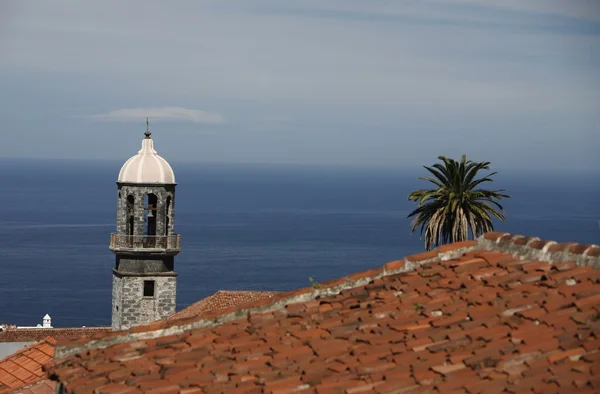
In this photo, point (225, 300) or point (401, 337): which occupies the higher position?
point (401, 337)

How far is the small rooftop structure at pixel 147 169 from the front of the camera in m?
42.5

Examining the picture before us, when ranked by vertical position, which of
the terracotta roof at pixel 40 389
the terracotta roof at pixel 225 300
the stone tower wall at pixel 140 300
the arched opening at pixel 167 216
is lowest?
the terracotta roof at pixel 225 300

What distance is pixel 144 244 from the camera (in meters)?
43.0

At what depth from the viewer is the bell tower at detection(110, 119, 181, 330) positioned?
42.5m

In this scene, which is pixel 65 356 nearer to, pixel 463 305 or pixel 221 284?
pixel 463 305

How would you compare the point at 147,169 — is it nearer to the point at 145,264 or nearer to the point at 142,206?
the point at 142,206

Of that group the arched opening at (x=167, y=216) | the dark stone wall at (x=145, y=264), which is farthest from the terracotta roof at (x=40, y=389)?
the arched opening at (x=167, y=216)

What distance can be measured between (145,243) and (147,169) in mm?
2762

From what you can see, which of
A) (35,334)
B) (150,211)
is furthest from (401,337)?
(35,334)

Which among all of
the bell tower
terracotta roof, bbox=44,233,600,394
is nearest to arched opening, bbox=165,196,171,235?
the bell tower

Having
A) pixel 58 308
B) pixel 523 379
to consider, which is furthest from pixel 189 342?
pixel 58 308

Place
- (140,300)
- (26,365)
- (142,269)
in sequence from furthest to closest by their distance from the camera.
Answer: (142,269) < (140,300) < (26,365)

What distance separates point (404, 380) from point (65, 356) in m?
4.52

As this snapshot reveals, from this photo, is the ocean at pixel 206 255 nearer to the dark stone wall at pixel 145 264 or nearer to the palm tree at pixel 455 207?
the dark stone wall at pixel 145 264
